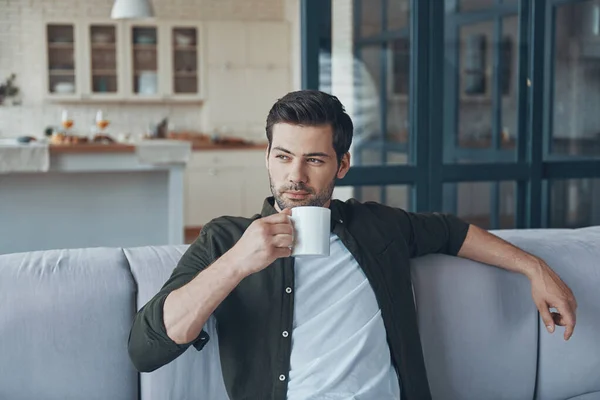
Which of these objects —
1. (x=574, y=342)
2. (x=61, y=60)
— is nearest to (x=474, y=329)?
(x=574, y=342)

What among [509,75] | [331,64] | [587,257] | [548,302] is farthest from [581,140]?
[548,302]

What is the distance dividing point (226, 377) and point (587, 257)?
104 centimetres

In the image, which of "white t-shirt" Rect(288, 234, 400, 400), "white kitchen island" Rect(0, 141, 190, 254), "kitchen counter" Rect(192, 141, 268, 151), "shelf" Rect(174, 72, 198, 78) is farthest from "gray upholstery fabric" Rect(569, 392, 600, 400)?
"shelf" Rect(174, 72, 198, 78)

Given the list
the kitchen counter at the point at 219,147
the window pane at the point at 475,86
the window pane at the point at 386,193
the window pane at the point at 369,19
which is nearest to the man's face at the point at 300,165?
the window pane at the point at 386,193

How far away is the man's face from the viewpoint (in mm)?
1569

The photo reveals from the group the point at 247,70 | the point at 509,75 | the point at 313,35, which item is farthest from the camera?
the point at 247,70

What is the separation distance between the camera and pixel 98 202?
500 centimetres

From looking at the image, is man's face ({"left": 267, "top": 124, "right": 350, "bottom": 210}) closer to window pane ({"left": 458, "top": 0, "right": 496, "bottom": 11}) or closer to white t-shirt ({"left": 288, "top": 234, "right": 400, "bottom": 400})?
white t-shirt ({"left": 288, "top": 234, "right": 400, "bottom": 400})

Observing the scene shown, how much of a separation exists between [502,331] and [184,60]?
19.3 feet

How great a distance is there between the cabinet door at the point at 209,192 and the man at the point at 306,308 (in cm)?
546

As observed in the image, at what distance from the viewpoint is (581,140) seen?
11.3 ft

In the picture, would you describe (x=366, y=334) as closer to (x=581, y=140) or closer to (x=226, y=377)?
(x=226, y=377)

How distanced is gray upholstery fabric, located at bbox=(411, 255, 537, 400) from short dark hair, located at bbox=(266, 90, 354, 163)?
1.35 ft

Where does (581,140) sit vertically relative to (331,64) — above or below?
below
